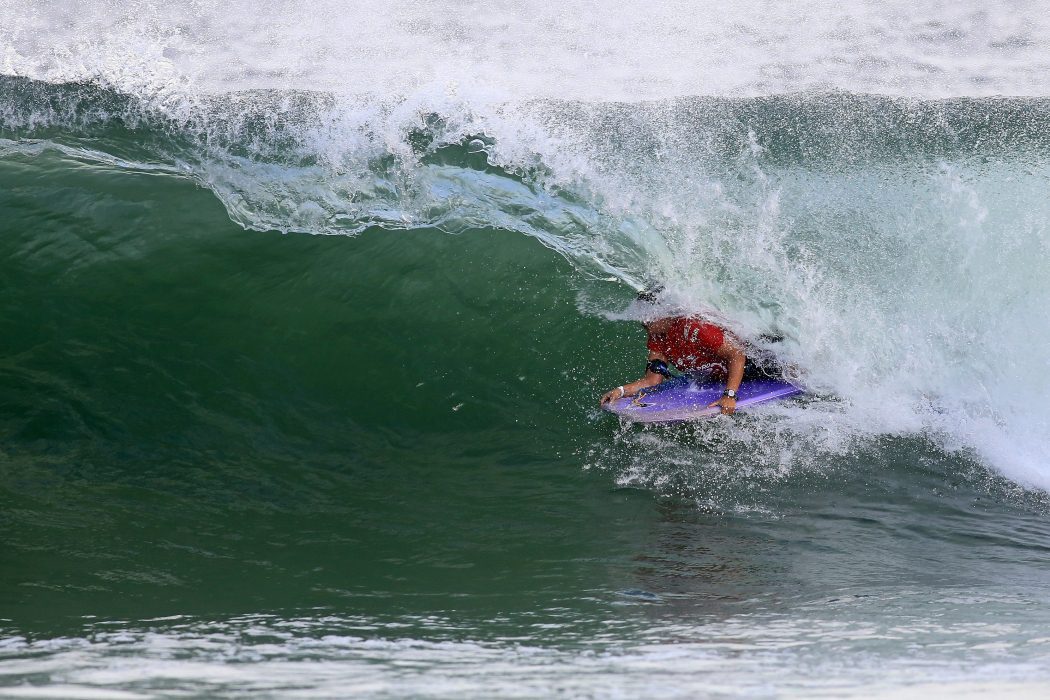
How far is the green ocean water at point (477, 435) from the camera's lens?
3021mm

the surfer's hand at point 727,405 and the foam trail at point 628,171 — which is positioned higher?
the foam trail at point 628,171

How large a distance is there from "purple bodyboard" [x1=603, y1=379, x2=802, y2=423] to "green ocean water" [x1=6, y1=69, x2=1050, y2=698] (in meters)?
0.20

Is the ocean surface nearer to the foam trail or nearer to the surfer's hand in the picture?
the foam trail

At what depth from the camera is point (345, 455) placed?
17.5 feet

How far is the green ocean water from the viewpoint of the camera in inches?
119

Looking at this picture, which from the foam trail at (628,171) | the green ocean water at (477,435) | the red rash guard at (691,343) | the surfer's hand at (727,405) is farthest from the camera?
the foam trail at (628,171)

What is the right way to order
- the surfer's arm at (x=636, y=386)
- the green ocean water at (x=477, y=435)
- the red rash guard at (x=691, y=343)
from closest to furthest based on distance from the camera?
the green ocean water at (x=477, y=435)
the red rash guard at (x=691, y=343)
the surfer's arm at (x=636, y=386)

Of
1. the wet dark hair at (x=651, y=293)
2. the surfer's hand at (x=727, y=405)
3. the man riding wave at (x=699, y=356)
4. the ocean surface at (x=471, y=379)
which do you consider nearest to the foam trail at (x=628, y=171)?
the ocean surface at (x=471, y=379)

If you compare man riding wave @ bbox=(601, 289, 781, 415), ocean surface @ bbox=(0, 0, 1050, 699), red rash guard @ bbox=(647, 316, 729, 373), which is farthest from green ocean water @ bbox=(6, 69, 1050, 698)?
red rash guard @ bbox=(647, 316, 729, 373)

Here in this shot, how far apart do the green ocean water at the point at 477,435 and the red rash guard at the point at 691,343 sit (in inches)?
17.7

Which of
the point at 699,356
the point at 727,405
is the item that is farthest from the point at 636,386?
the point at 727,405

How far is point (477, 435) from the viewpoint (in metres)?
5.66

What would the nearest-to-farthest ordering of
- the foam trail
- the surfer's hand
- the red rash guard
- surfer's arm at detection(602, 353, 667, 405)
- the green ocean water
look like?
the green ocean water → the surfer's hand → the red rash guard → surfer's arm at detection(602, 353, 667, 405) → the foam trail

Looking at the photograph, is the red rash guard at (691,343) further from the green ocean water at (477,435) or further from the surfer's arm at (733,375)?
the green ocean water at (477,435)
